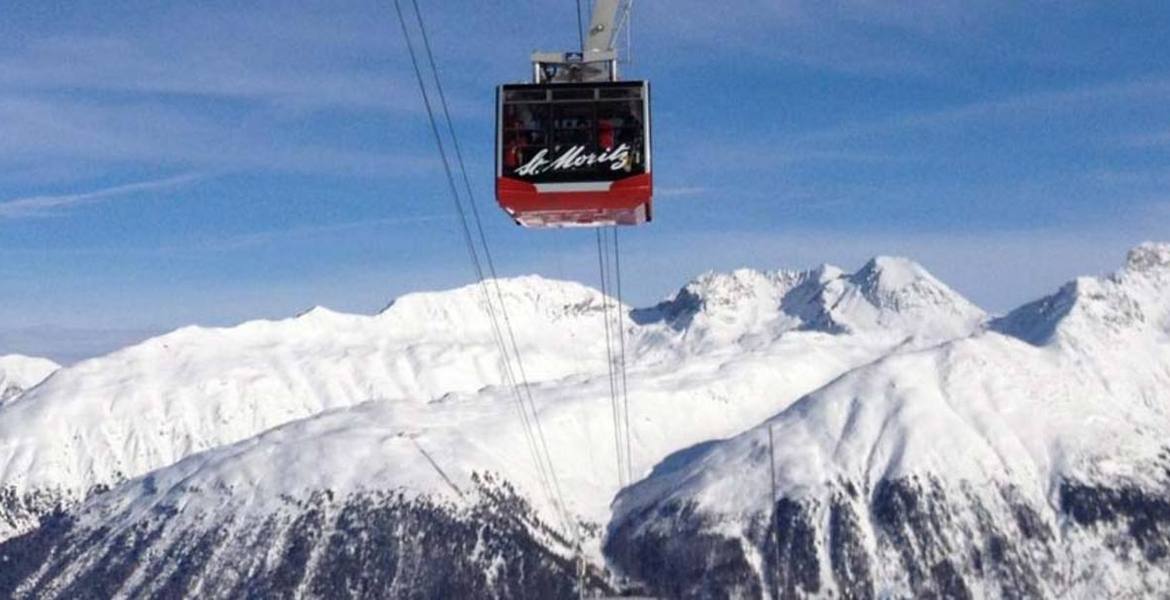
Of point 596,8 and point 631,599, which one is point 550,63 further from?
point 631,599

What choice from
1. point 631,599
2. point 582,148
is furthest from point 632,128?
point 631,599

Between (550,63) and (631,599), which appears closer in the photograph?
(631,599)

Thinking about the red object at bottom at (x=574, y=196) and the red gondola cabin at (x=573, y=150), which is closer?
the red object at bottom at (x=574, y=196)

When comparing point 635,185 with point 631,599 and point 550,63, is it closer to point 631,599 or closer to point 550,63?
point 550,63

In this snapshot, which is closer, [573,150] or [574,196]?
[574,196]

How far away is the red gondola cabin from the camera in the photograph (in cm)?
5672

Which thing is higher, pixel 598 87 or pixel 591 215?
pixel 598 87

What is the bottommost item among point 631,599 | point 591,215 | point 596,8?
point 631,599

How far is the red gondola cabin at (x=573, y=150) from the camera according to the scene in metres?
56.7

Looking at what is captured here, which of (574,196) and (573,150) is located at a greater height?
(573,150)

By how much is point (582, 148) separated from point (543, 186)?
7.85ft

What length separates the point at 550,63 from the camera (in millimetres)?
59500

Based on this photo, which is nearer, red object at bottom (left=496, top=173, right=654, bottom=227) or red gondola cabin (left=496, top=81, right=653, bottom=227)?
red object at bottom (left=496, top=173, right=654, bottom=227)

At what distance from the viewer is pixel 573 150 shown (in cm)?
5803
